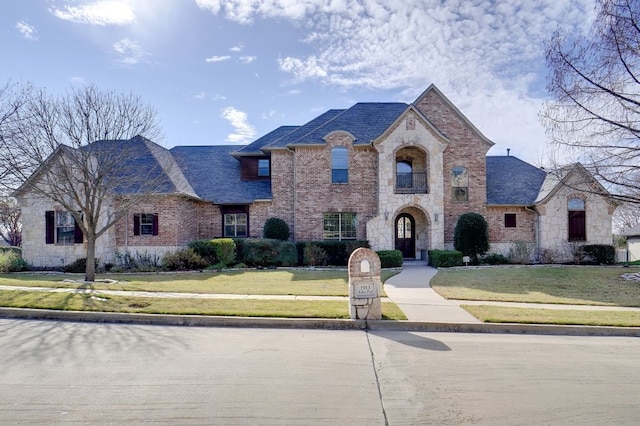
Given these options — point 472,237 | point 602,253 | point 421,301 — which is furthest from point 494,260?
point 421,301

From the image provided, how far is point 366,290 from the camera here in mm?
8586

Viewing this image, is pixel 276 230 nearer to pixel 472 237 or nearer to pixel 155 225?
pixel 155 225

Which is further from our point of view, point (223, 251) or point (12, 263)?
point (12, 263)

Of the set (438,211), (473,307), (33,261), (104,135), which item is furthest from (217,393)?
(33,261)

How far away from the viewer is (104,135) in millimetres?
15516

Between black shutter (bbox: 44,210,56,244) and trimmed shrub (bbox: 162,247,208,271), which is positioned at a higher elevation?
black shutter (bbox: 44,210,56,244)

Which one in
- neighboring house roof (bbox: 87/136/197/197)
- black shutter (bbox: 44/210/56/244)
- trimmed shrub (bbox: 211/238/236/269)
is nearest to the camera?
neighboring house roof (bbox: 87/136/197/197)

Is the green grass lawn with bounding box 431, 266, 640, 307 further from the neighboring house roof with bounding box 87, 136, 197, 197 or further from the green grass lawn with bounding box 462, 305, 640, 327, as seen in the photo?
the neighboring house roof with bounding box 87, 136, 197, 197

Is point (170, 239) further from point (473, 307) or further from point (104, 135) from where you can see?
point (473, 307)

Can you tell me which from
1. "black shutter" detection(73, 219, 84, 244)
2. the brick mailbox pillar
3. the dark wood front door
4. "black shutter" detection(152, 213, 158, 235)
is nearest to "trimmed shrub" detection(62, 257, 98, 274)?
"black shutter" detection(73, 219, 84, 244)

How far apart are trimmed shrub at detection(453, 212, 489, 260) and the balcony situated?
9.77ft

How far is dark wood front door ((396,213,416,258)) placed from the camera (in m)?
23.0

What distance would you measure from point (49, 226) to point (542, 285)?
2417 centimetres

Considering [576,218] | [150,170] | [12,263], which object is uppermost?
[150,170]
